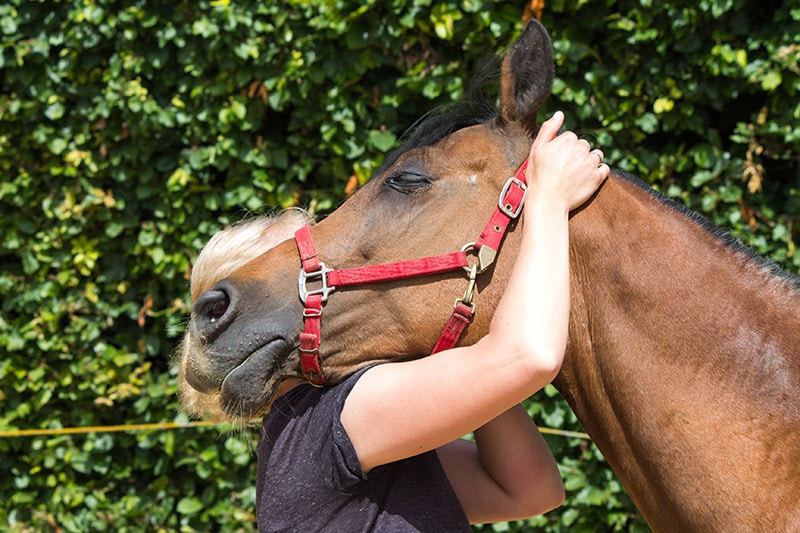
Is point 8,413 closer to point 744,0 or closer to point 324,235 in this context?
point 324,235

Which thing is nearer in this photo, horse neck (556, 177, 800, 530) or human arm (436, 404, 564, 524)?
horse neck (556, 177, 800, 530)

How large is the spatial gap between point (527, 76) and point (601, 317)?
0.61 m

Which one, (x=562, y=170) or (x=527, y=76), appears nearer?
(x=562, y=170)

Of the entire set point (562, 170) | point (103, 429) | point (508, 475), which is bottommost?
point (103, 429)

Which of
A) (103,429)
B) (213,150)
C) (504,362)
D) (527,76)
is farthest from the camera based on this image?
(103,429)

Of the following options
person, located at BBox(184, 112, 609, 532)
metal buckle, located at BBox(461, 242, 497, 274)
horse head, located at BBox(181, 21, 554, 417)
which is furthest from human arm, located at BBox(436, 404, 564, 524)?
metal buckle, located at BBox(461, 242, 497, 274)

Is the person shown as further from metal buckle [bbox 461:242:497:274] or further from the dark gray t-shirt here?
metal buckle [bbox 461:242:497:274]

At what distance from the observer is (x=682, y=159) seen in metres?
3.52

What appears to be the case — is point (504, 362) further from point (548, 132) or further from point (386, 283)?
point (548, 132)

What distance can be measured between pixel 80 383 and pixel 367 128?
2.16 metres

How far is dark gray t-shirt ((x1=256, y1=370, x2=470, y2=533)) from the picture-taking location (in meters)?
1.72

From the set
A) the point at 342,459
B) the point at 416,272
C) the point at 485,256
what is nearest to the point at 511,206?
the point at 485,256

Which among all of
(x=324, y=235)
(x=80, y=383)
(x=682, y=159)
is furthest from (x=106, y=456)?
(x=682, y=159)

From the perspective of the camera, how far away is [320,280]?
1875mm
